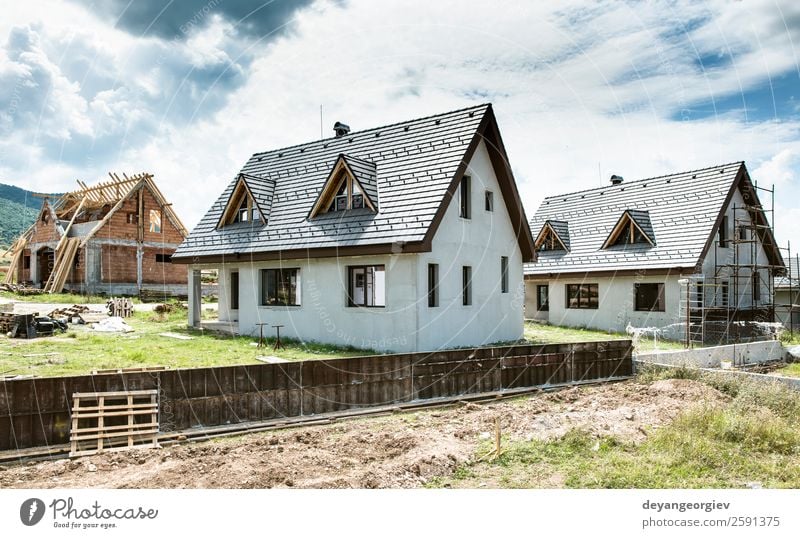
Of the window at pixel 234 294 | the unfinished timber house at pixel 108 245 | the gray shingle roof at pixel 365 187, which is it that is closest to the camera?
the gray shingle roof at pixel 365 187

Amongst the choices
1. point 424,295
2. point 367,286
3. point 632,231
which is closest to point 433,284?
point 424,295

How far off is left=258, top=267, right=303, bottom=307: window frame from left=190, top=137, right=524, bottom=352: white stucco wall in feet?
0.35

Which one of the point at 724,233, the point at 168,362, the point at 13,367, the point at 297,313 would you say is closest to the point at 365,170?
the point at 297,313

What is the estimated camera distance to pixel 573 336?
20812 mm

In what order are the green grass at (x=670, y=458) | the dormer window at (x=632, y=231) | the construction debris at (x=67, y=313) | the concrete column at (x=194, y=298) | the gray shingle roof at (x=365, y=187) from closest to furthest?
1. the green grass at (x=670, y=458)
2. the gray shingle roof at (x=365, y=187)
3. the construction debris at (x=67, y=313)
4. the concrete column at (x=194, y=298)
5. the dormer window at (x=632, y=231)

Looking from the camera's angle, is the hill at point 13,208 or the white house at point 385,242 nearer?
the hill at point 13,208

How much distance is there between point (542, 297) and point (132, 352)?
18.5m

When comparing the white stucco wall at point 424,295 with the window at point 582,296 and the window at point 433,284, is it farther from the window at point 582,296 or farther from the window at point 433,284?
the window at point 582,296

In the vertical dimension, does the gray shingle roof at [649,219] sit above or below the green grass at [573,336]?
above

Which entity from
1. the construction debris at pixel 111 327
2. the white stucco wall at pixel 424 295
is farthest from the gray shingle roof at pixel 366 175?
the construction debris at pixel 111 327

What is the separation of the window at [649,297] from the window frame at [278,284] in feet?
43.0

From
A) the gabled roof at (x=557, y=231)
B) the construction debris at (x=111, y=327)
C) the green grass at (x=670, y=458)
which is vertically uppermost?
the gabled roof at (x=557, y=231)

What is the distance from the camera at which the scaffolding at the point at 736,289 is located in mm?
20531
